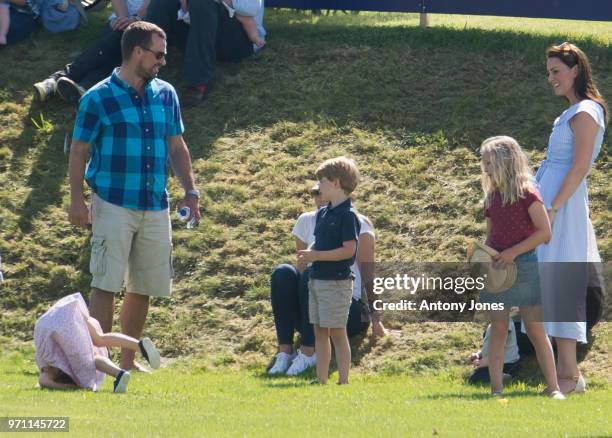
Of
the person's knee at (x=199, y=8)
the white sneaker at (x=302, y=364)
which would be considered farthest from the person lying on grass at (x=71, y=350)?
the person's knee at (x=199, y=8)

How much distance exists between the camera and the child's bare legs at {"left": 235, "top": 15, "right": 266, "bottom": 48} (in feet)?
43.2

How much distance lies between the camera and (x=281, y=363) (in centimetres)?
927

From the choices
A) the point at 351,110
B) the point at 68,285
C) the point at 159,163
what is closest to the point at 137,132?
the point at 159,163

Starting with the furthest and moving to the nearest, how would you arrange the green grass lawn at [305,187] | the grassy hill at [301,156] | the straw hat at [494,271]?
the grassy hill at [301,156]
the green grass lawn at [305,187]
the straw hat at [494,271]

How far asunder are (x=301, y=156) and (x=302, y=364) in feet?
10.9

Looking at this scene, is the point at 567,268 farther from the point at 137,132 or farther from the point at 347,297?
the point at 137,132

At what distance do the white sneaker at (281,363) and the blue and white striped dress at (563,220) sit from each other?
6.29 feet

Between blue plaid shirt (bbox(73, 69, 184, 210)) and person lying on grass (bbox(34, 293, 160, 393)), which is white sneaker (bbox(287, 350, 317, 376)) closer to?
person lying on grass (bbox(34, 293, 160, 393))

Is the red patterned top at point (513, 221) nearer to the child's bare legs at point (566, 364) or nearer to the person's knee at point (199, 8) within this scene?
the child's bare legs at point (566, 364)

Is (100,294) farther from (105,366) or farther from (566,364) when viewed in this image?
(566,364)

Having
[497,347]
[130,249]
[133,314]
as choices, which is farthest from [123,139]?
[497,347]

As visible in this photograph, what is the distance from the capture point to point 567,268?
8.47 meters

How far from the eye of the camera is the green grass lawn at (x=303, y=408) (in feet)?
21.1

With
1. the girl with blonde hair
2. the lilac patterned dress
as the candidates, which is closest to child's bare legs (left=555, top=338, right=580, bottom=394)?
the girl with blonde hair
